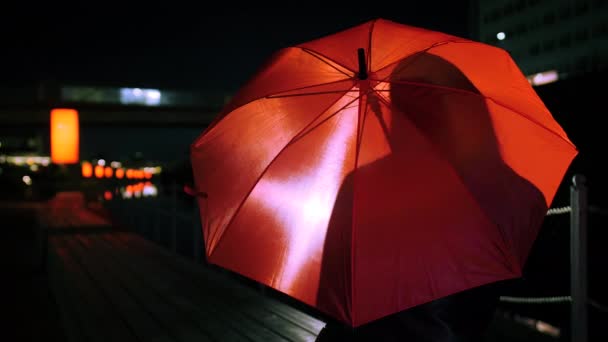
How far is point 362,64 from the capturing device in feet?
4.75

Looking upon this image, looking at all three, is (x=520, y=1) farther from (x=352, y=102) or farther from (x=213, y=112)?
(x=352, y=102)

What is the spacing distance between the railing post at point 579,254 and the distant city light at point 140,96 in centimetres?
2968

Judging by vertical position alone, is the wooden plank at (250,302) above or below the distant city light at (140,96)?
below

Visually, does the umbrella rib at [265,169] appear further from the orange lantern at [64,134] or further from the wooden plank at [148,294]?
the orange lantern at [64,134]

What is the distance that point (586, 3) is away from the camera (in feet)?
176

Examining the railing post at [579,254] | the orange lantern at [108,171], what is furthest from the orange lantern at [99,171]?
the railing post at [579,254]

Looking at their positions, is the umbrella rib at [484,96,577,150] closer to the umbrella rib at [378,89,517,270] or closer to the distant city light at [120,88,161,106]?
the umbrella rib at [378,89,517,270]

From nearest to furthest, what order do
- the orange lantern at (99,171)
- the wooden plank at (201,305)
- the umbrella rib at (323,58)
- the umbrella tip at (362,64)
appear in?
the umbrella tip at (362,64) < the umbrella rib at (323,58) < the wooden plank at (201,305) < the orange lantern at (99,171)

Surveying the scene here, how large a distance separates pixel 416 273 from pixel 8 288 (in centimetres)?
624

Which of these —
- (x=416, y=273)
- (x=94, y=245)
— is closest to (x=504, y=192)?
(x=416, y=273)

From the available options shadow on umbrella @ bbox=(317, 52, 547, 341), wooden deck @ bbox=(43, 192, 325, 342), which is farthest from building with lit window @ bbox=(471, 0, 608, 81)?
shadow on umbrella @ bbox=(317, 52, 547, 341)

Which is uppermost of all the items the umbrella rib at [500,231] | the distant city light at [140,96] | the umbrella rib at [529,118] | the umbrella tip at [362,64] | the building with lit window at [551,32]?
the building with lit window at [551,32]

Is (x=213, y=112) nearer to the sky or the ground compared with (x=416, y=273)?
nearer to the sky

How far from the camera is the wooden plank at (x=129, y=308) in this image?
3223 millimetres
